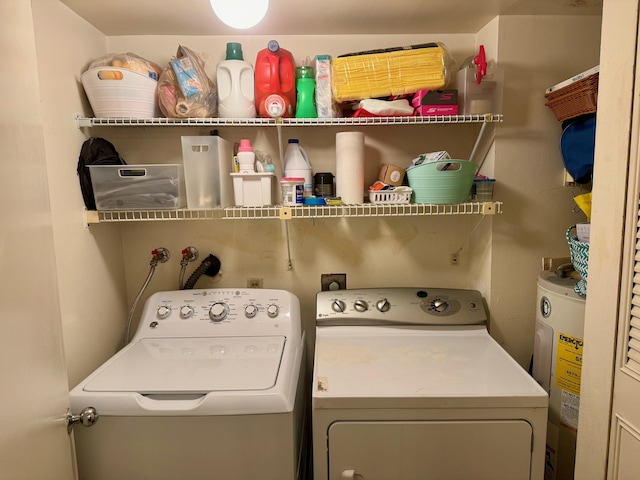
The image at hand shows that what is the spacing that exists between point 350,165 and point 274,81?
469mm

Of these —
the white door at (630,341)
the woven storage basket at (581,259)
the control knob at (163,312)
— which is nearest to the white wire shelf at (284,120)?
the woven storage basket at (581,259)

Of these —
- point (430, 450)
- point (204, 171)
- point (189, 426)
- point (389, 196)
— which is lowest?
point (430, 450)

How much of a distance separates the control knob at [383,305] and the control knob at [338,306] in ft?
0.50

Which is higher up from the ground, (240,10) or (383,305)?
(240,10)

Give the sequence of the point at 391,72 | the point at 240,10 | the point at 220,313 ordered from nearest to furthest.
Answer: the point at 240,10, the point at 391,72, the point at 220,313

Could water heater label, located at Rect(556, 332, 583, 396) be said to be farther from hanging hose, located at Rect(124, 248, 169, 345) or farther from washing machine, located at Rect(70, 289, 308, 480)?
hanging hose, located at Rect(124, 248, 169, 345)

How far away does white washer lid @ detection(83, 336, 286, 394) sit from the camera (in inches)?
48.1

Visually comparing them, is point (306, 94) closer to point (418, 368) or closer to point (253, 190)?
point (253, 190)

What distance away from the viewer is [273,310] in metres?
1.68

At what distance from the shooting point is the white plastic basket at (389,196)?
1.61 m

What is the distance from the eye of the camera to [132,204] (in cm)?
154

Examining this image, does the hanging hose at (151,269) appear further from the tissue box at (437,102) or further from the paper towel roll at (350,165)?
the tissue box at (437,102)

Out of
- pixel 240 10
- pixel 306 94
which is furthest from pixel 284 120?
pixel 240 10

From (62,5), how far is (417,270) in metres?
1.85
